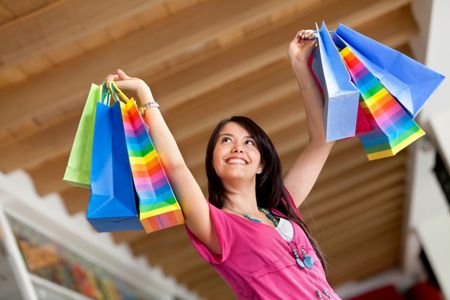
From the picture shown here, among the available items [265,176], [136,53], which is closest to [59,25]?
[136,53]

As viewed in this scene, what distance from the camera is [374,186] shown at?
844cm

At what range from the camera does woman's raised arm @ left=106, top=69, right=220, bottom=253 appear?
181 cm

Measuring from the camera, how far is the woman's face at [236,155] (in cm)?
199

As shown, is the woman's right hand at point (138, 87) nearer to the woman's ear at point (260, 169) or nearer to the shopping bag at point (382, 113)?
the woman's ear at point (260, 169)

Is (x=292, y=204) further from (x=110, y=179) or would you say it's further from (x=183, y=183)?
(x=110, y=179)

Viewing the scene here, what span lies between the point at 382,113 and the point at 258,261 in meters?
0.53

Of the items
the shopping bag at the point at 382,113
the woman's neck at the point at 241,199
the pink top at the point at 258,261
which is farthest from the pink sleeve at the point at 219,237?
the shopping bag at the point at 382,113

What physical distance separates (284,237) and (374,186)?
22.0ft

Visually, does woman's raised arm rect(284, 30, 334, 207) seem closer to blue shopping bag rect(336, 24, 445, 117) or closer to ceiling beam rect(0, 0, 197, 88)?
blue shopping bag rect(336, 24, 445, 117)

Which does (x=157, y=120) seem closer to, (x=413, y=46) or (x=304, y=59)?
(x=304, y=59)

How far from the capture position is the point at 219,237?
72.0 inches

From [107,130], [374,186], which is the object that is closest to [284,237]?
[107,130]

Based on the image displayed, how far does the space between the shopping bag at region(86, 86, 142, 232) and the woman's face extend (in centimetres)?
27

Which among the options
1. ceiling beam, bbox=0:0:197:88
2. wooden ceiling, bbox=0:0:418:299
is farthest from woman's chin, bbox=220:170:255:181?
ceiling beam, bbox=0:0:197:88
